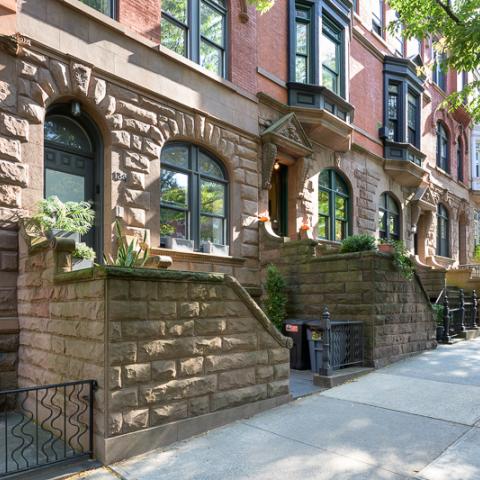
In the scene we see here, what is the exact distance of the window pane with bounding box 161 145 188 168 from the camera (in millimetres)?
10023

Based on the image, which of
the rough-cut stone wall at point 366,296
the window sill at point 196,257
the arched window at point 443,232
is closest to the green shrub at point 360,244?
the rough-cut stone wall at point 366,296

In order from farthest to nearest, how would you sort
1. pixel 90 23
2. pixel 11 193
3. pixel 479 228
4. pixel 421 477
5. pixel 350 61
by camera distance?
1. pixel 479 228
2. pixel 350 61
3. pixel 90 23
4. pixel 11 193
5. pixel 421 477

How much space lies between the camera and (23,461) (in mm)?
4895

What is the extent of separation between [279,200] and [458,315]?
21.2 ft

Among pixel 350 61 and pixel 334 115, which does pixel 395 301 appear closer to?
pixel 334 115

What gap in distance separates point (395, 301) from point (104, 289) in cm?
723

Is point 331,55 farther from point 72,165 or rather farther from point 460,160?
point 460,160

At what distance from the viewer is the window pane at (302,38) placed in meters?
14.1

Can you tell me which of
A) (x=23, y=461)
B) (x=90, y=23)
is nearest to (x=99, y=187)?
(x=90, y=23)

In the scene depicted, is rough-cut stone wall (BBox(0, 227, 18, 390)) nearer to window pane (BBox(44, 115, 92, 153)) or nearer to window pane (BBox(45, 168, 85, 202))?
window pane (BBox(45, 168, 85, 202))

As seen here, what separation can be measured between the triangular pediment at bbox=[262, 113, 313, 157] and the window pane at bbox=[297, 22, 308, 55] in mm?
2649

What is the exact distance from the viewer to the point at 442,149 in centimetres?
2378

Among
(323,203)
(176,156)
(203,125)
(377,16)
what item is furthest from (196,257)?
(377,16)

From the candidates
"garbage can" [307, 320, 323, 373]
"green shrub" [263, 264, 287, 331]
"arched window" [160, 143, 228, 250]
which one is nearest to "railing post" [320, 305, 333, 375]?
"garbage can" [307, 320, 323, 373]
